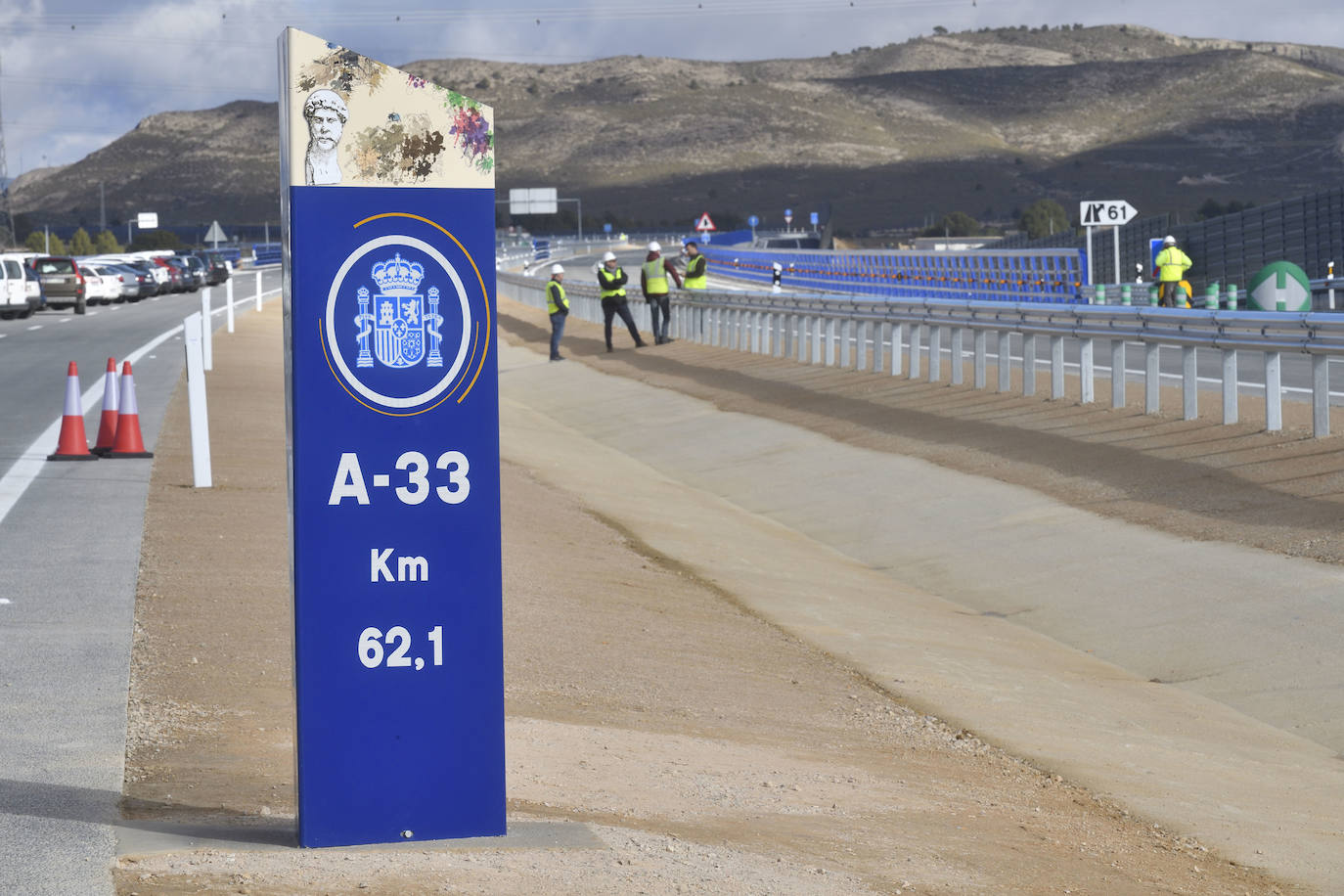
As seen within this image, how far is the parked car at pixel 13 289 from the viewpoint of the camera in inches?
1859

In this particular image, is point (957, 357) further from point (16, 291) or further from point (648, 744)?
point (16, 291)

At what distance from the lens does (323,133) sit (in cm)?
517

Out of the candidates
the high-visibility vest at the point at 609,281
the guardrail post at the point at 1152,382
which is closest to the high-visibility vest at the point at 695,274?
the high-visibility vest at the point at 609,281

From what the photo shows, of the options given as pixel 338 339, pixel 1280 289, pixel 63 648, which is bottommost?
pixel 63 648

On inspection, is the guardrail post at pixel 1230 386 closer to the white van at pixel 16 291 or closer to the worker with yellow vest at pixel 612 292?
the worker with yellow vest at pixel 612 292

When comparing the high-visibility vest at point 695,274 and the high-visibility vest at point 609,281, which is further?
the high-visibility vest at point 695,274

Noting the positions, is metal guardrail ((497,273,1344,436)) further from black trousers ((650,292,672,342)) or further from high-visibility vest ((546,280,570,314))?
high-visibility vest ((546,280,570,314))

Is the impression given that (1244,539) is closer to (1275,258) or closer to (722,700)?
(722,700)

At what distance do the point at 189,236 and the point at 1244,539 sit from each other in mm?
154523

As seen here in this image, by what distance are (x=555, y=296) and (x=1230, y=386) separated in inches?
770

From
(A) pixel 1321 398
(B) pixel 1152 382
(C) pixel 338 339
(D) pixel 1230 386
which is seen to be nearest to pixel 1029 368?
(B) pixel 1152 382

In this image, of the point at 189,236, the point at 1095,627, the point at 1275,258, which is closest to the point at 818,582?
the point at 1095,627

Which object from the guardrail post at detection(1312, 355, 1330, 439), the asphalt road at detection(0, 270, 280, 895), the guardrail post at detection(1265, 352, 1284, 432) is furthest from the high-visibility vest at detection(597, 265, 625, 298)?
the guardrail post at detection(1312, 355, 1330, 439)

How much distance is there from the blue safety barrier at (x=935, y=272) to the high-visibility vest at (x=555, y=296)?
6304mm
